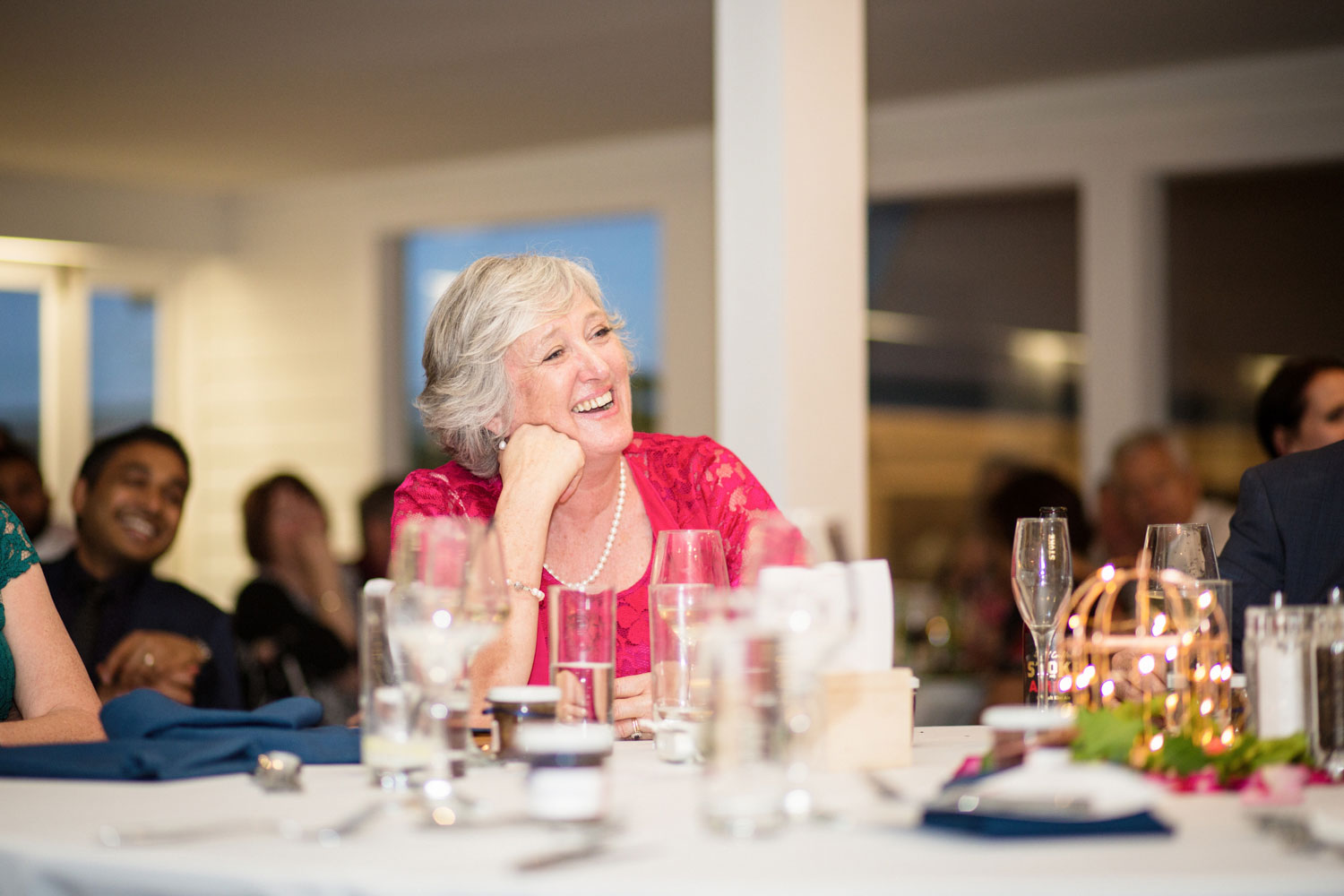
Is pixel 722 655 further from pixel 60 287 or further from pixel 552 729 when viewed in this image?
pixel 60 287

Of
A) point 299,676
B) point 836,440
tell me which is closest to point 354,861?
point 836,440

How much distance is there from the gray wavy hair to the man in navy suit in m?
1.14

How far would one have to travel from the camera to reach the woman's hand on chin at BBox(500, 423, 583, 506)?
233 cm

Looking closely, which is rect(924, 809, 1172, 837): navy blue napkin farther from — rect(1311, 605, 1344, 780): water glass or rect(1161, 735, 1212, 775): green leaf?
rect(1311, 605, 1344, 780): water glass

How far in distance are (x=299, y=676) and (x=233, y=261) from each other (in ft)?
14.3

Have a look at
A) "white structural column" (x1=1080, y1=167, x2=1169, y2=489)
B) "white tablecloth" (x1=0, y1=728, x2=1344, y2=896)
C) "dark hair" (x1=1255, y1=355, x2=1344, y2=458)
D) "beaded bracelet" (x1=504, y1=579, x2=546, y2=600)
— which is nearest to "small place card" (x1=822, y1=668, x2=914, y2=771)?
"white tablecloth" (x1=0, y1=728, x2=1344, y2=896)

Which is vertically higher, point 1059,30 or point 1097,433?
point 1059,30

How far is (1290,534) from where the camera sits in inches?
94.8

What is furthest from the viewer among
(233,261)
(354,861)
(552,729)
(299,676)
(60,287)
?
(233,261)

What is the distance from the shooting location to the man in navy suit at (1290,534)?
2.38 m

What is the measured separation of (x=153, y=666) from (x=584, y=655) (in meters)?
2.04

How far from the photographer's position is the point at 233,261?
27.4 feet

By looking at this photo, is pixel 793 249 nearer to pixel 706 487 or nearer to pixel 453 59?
pixel 706 487

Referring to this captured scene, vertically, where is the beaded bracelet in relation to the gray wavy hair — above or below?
below
